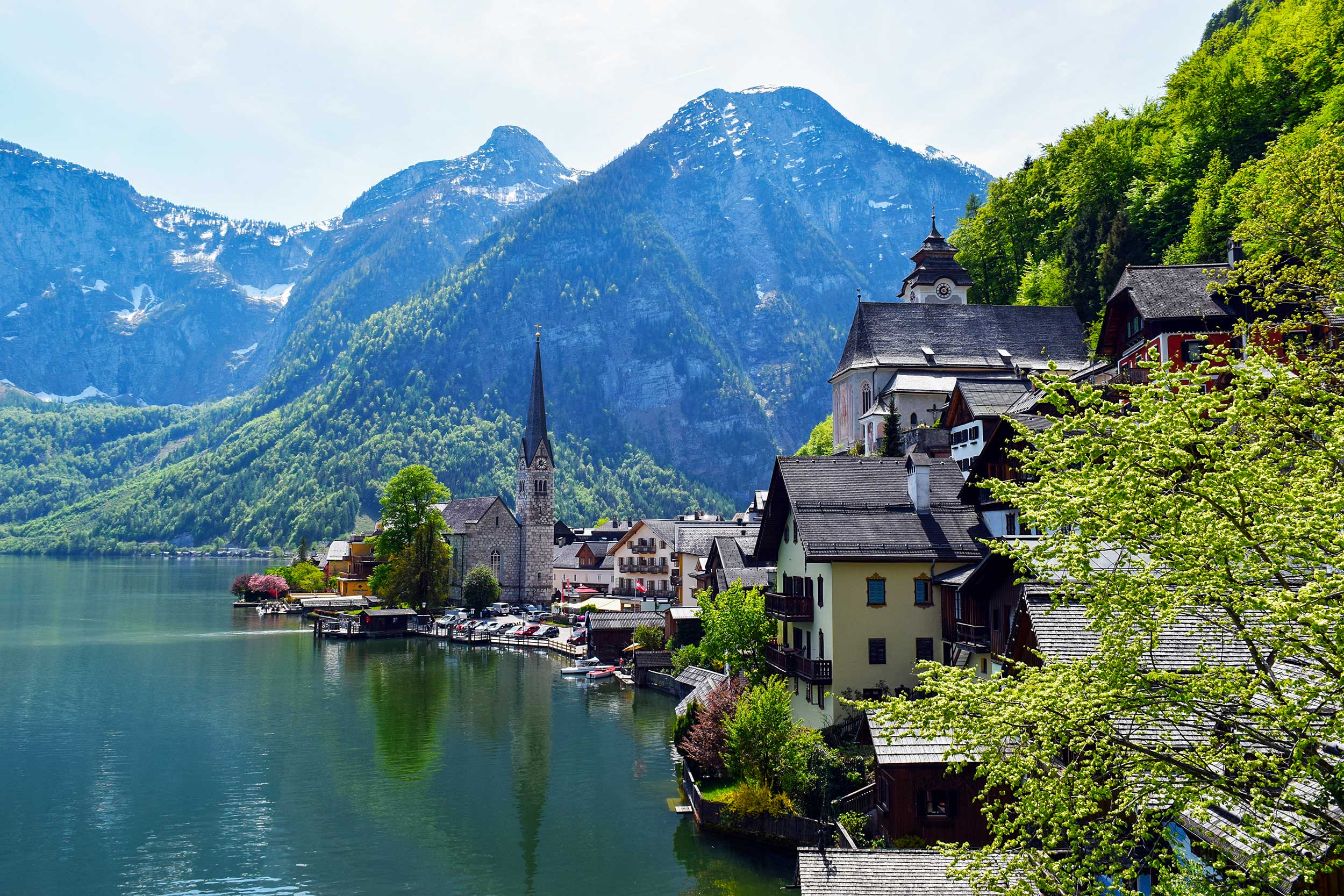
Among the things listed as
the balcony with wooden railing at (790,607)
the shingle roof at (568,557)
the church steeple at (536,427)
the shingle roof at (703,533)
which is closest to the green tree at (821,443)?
the shingle roof at (703,533)

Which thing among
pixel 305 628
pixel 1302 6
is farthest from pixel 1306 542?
pixel 305 628

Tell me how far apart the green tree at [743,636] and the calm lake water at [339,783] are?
236 inches

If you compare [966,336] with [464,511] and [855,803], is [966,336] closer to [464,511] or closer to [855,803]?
[855,803]

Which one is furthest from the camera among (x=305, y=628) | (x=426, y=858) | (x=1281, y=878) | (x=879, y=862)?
(x=305, y=628)

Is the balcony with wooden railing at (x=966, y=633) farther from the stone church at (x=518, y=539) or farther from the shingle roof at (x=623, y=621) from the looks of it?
the stone church at (x=518, y=539)

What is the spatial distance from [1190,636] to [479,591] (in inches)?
4275

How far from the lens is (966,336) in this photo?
80.9 m

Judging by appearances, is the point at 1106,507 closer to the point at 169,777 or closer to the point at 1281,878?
the point at 1281,878

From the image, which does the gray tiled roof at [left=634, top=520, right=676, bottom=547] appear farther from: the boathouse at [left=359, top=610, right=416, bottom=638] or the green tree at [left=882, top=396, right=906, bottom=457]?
the green tree at [left=882, top=396, right=906, bottom=457]

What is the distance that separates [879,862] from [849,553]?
16.0m

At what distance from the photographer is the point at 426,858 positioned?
35312 mm

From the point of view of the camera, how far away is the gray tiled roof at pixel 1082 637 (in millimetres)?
17469

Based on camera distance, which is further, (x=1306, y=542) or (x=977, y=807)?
(x=977, y=807)

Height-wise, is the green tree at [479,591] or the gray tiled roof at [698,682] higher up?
the green tree at [479,591]
